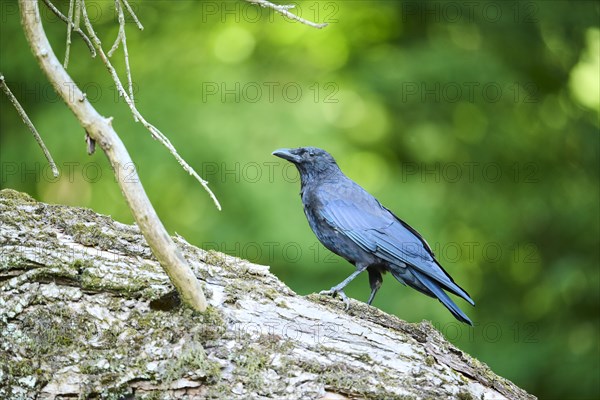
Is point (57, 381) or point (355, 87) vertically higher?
point (355, 87)

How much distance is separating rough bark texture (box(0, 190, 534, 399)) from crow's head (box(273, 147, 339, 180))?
229 cm

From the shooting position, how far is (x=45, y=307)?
2918 mm

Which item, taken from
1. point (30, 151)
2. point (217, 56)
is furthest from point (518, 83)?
point (30, 151)

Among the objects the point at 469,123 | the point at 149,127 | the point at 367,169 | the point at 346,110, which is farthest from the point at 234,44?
the point at 149,127

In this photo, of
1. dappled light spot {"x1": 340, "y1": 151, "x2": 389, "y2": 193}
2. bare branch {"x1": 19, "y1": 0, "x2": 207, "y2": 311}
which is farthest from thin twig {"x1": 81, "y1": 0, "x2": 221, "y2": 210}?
dappled light spot {"x1": 340, "y1": 151, "x2": 389, "y2": 193}

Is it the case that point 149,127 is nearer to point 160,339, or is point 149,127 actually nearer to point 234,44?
point 160,339

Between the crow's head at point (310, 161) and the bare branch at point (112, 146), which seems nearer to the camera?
the bare branch at point (112, 146)

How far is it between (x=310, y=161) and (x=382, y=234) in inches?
39.6

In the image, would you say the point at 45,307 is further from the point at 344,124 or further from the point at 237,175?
the point at 344,124

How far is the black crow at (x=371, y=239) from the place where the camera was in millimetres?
4691

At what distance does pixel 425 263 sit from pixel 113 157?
2.63 m

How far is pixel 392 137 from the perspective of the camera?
7922 millimetres

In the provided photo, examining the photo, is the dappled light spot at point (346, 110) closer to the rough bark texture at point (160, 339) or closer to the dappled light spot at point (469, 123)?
the dappled light spot at point (469, 123)

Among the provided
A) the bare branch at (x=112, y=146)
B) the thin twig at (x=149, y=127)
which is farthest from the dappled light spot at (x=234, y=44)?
the bare branch at (x=112, y=146)
